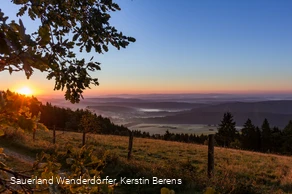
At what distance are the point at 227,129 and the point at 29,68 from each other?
6835 centimetres

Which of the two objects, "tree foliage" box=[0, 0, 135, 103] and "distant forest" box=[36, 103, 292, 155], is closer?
"tree foliage" box=[0, 0, 135, 103]

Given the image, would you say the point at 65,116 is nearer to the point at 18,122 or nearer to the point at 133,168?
the point at 133,168

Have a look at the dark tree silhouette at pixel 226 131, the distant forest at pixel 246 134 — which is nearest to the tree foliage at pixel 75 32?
the distant forest at pixel 246 134

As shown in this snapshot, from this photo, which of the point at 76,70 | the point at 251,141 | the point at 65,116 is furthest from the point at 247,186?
the point at 65,116

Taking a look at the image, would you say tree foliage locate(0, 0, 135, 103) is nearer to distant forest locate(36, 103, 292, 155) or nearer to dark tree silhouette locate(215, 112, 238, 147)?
distant forest locate(36, 103, 292, 155)

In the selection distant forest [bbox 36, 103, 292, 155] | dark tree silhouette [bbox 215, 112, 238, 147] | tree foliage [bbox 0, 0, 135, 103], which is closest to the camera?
tree foliage [bbox 0, 0, 135, 103]

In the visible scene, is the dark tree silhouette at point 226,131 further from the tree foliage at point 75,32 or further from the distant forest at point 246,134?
the tree foliage at point 75,32

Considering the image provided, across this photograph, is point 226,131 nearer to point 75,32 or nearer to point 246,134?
point 246,134

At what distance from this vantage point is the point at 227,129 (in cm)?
6531

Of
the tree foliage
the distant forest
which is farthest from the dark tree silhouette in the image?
the tree foliage

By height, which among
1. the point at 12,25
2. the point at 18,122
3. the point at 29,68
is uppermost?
the point at 12,25

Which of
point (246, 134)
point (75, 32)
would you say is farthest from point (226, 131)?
point (75, 32)

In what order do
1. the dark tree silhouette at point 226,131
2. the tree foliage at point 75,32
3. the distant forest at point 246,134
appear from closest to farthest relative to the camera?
the tree foliage at point 75,32 < the distant forest at point 246,134 < the dark tree silhouette at point 226,131

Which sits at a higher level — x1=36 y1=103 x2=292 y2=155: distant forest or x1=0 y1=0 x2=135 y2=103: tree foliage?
x1=0 y1=0 x2=135 y2=103: tree foliage
